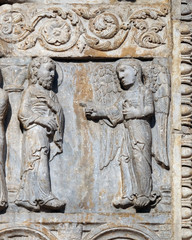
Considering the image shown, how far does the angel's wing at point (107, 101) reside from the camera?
13.4 metres

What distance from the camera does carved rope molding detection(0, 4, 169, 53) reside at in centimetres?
1373

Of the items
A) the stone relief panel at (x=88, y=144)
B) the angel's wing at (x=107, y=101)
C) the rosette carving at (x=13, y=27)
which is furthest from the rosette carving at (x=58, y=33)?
the angel's wing at (x=107, y=101)

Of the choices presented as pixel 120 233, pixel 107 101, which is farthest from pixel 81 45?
pixel 120 233

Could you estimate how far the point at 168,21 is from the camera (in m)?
13.9

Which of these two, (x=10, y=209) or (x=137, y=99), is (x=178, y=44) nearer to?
(x=137, y=99)

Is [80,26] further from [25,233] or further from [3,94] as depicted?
[25,233]

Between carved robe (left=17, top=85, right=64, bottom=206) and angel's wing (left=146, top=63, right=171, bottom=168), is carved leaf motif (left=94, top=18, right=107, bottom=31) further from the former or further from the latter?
carved robe (left=17, top=85, right=64, bottom=206)

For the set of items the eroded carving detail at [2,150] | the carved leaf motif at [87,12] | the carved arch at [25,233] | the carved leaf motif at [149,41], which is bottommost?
the carved arch at [25,233]

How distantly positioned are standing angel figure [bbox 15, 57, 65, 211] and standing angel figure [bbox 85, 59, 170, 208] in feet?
1.53

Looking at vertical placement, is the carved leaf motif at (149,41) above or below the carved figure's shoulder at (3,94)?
above

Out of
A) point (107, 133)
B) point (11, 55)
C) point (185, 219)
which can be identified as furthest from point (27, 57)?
point (185, 219)

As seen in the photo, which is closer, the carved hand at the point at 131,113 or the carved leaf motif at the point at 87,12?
the carved hand at the point at 131,113

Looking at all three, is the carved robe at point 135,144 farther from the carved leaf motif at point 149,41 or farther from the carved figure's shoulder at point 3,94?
the carved figure's shoulder at point 3,94

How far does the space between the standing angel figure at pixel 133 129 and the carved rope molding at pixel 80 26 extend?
1.18 feet
